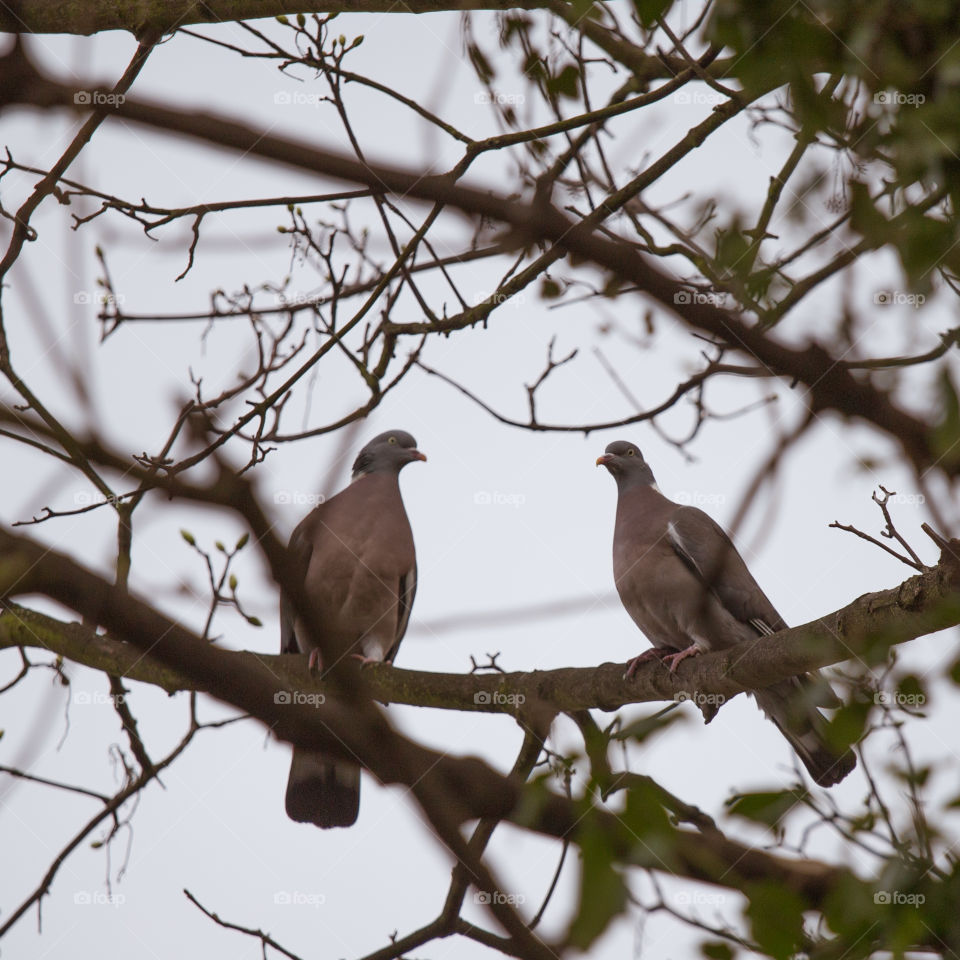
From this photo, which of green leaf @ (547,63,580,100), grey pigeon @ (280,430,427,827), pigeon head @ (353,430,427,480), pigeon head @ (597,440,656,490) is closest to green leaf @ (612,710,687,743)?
green leaf @ (547,63,580,100)

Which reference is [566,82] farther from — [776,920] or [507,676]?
[507,676]

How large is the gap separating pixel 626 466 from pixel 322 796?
2.49m

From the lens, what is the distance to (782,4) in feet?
4.79

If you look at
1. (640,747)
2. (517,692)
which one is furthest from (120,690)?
(640,747)

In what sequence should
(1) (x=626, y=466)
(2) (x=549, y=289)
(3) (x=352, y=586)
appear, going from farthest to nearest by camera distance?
(1) (x=626, y=466)
(3) (x=352, y=586)
(2) (x=549, y=289)

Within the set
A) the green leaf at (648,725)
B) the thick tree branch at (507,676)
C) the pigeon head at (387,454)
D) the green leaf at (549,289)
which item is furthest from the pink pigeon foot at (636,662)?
the green leaf at (648,725)

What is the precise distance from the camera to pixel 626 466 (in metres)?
6.20

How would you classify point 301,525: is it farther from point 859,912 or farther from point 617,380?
point 859,912

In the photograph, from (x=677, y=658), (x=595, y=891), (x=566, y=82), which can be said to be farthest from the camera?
(x=677, y=658)

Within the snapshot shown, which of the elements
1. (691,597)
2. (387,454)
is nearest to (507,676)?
(691,597)

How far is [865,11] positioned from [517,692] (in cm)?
292

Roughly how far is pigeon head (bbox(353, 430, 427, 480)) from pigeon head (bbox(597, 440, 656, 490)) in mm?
1185

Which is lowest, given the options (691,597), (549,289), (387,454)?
(691,597)

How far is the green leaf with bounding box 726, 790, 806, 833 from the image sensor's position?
1.26 meters
